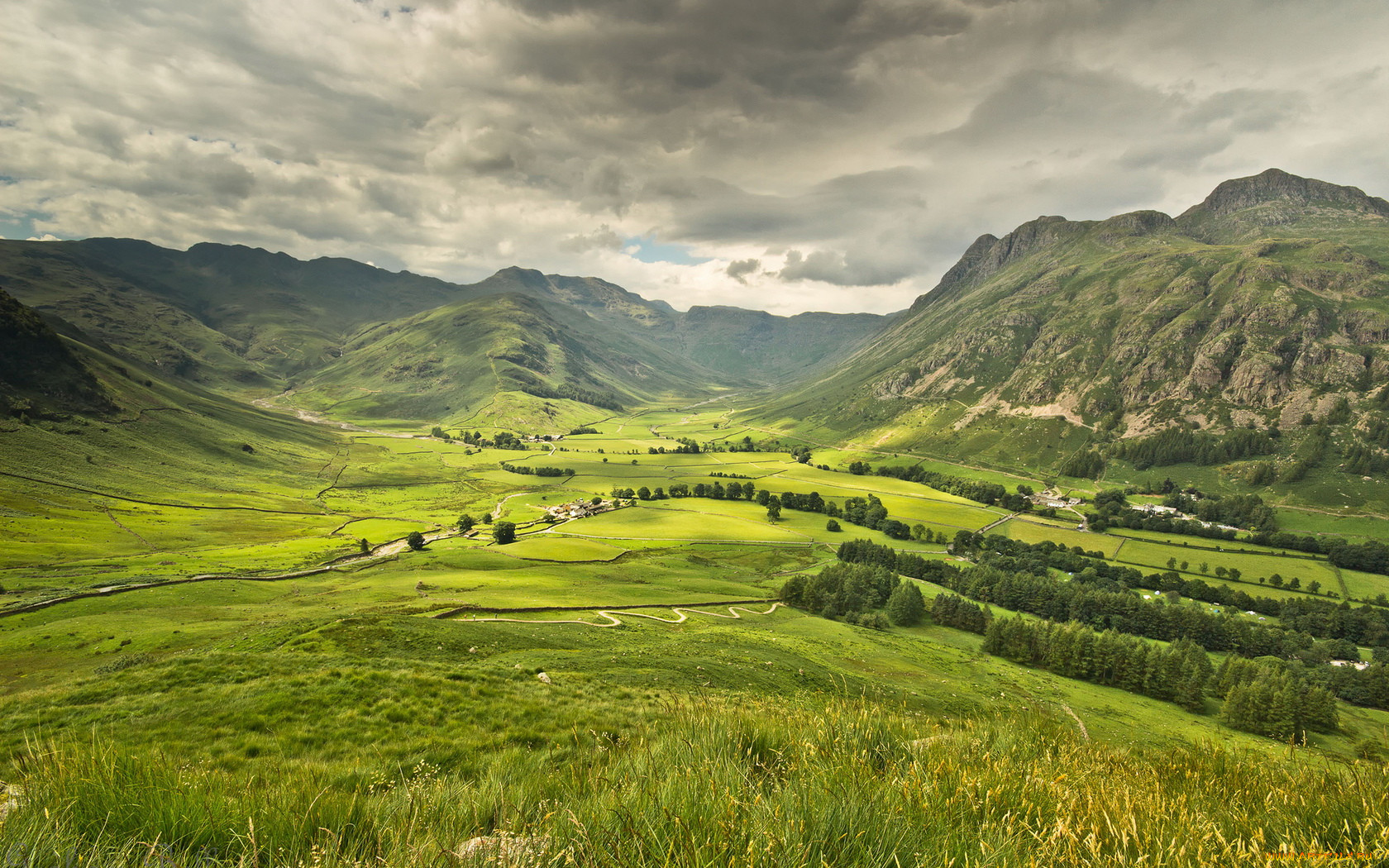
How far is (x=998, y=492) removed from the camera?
16150cm

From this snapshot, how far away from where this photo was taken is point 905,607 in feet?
245

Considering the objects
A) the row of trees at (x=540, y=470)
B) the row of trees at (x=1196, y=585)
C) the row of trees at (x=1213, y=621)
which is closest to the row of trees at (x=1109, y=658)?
the row of trees at (x=1213, y=621)

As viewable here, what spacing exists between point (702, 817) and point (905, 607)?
3185 inches

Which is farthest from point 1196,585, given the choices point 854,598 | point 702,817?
point 702,817

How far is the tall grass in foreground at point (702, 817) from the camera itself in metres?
2.88

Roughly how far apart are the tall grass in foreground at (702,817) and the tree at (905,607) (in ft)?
250

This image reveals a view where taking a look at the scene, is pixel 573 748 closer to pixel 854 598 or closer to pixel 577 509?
pixel 854 598

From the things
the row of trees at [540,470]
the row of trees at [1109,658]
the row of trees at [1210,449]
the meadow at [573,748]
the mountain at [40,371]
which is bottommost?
the row of trees at [1109,658]

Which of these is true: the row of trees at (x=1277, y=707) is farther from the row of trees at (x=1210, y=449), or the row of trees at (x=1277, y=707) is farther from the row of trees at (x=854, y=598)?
the row of trees at (x=1210, y=449)

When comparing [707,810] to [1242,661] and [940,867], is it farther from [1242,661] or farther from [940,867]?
[1242,661]

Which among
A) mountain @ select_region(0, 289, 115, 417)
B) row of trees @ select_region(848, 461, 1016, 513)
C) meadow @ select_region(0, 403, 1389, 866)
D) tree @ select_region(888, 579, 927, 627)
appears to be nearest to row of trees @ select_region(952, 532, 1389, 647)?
tree @ select_region(888, 579, 927, 627)

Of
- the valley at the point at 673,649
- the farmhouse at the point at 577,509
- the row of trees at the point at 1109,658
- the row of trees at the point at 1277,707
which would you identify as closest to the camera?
the valley at the point at 673,649

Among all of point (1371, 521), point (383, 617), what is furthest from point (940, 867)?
point (1371, 521)

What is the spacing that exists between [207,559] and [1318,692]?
132 m
